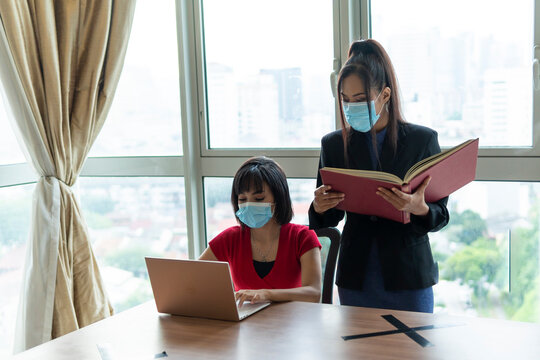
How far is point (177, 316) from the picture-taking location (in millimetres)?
1762

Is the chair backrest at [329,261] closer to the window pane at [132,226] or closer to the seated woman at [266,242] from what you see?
the seated woman at [266,242]

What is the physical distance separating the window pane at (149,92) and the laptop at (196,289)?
1.49 metres

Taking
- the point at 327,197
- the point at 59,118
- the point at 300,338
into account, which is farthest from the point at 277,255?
the point at 59,118

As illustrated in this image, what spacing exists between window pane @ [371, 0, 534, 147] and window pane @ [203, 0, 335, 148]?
13.2 inches

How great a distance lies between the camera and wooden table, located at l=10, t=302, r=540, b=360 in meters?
1.38

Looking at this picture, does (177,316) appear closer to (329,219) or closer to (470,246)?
(329,219)

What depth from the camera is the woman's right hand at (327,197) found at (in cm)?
173

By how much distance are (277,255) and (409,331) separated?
615mm

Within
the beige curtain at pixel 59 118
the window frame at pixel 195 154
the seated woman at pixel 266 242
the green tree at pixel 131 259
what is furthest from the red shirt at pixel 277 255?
the green tree at pixel 131 259

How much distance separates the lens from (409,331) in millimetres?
1503

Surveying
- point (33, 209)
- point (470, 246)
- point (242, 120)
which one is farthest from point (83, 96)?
point (470, 246)

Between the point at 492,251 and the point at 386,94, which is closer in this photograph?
the point at 386,94

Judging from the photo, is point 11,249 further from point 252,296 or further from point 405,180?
point 405,180

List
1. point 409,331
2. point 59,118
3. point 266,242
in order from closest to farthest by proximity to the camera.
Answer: point 409,331 < point 266,242 < point 59,118
